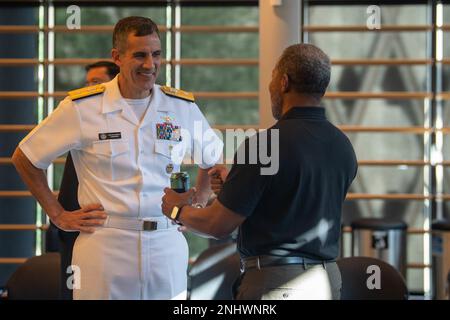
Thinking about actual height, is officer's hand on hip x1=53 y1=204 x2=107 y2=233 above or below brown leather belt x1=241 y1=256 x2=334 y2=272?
above

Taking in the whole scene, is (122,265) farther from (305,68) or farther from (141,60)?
(305,68)

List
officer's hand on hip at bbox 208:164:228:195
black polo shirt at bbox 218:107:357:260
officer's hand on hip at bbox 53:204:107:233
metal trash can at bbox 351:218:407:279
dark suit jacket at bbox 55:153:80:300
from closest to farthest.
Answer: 1. black polo shirt at bbox 218:107:357:260
2. officer's hand on hip at bbox 53:204:107:233
3. officer's hand on hip at bbox 208:164:228:195
4. dark suit jacket at bbox 55:153:80:300
5. metal trash can at bbox 351:218:407:279

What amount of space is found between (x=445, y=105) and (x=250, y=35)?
1.80 meters

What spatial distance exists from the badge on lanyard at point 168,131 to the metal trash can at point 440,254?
3.81 metres

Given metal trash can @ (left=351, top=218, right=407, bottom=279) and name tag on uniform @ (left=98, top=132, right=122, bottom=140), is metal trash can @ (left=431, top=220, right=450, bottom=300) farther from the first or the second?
name tag on uniform @ (left=98, top=132, right=122, bottom=140)

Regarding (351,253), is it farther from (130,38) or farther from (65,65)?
(130,38)

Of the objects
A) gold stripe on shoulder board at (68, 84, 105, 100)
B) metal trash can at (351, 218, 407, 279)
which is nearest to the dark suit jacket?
gold stripe on shoulder board at (68, 84, 105, 100)

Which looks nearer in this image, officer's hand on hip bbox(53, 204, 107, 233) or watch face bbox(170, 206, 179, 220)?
watch face bbox(170, 206, 179, 220)

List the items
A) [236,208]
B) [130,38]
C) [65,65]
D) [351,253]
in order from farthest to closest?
[65,65]
[351,253]
[130,38]
[236,208]

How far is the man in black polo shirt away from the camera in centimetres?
285

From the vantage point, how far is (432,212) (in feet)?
24.3
